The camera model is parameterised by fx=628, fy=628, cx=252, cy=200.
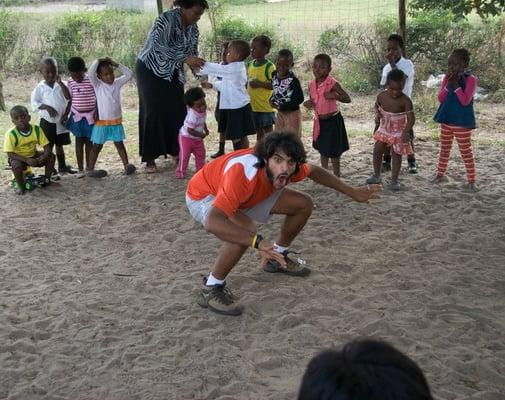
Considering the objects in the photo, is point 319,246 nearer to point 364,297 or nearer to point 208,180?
point 364,297

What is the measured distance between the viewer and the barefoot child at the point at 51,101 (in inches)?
266

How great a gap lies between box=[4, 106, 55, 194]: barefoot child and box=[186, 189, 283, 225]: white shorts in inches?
116

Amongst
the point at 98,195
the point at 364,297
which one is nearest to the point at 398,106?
the point at 364,297

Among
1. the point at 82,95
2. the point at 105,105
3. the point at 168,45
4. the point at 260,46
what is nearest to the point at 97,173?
the point at 105,105

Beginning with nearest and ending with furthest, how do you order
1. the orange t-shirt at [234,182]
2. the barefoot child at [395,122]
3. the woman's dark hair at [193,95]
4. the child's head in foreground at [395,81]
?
1. the orange t-shirt at [234,182]
2. the child's head in foreground at [395,81]
3. the barefoot child at [395,122]
4. the woman's dark hair at [193,95]

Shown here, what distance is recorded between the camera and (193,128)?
6.58 meters

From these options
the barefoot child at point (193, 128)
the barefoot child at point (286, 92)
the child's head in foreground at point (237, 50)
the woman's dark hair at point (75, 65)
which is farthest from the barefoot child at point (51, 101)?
the barefoot child at point (286, 92)

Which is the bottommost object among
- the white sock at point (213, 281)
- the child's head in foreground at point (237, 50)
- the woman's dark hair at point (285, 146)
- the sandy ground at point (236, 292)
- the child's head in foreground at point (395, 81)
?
the sandy ground at point (236, 292)

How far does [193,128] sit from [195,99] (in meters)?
0.30

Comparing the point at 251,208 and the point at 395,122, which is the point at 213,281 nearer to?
the point at 251,208

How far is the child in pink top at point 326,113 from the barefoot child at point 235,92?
77 cm

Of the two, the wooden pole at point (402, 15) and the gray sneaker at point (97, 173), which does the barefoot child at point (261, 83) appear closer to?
the gray sneaker at point (97, 173)

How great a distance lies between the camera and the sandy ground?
324 centimetres

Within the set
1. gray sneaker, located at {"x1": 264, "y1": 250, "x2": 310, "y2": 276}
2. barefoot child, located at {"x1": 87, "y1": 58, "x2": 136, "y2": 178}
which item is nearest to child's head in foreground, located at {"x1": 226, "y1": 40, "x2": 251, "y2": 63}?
barefoot child, located at {"x1": 87, "y1": 58, "x2": 136, "y2": 178}
